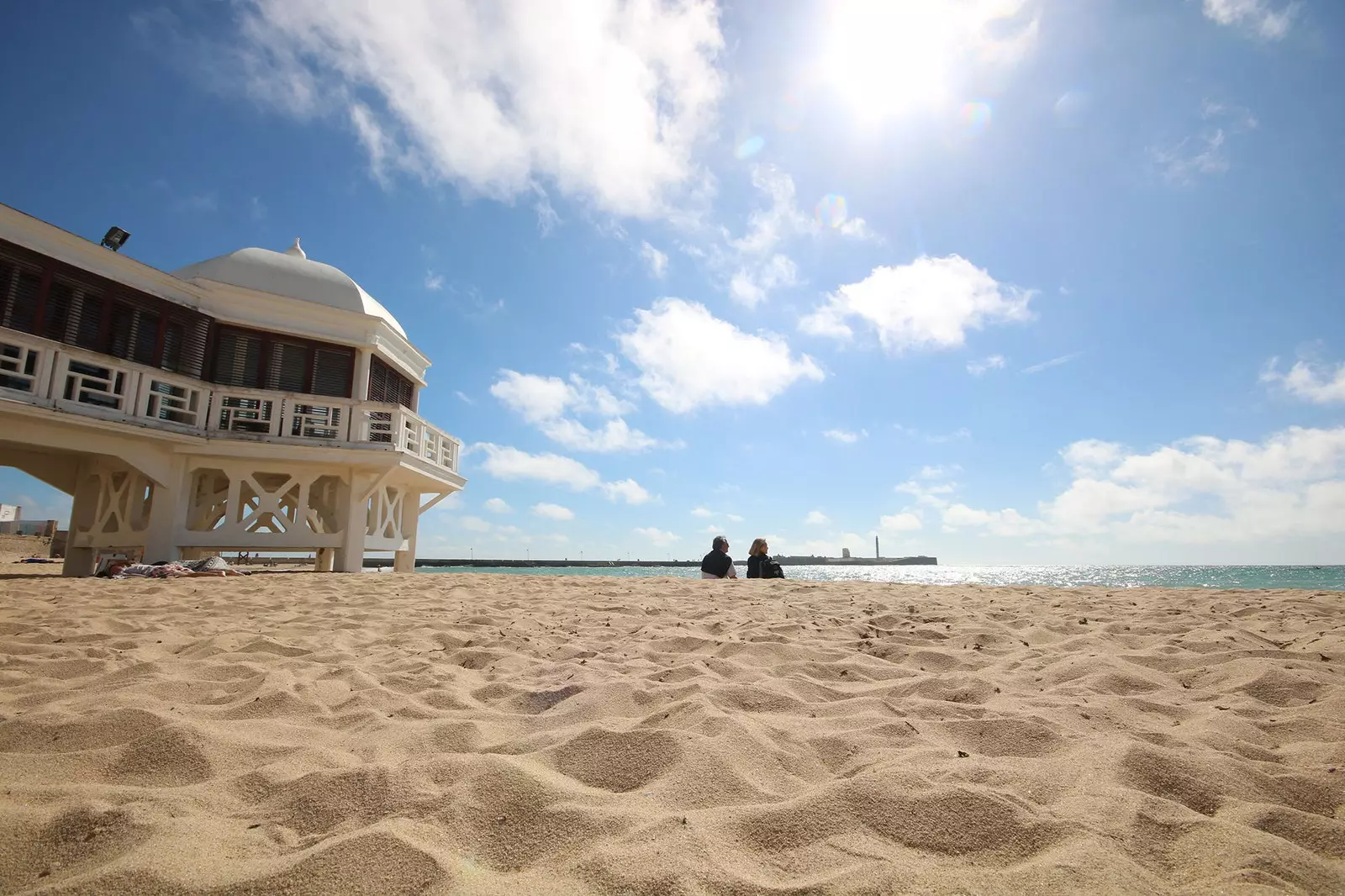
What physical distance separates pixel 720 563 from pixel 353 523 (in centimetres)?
712

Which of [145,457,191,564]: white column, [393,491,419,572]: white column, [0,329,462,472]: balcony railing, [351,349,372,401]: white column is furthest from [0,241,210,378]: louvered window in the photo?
[393,491,419,572]: white column

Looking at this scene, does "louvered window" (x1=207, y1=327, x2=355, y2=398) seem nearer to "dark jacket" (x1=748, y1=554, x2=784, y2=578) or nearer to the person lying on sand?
the person lying on sand

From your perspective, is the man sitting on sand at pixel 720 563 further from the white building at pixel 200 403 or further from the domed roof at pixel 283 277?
the domed roof at pixel 283 277

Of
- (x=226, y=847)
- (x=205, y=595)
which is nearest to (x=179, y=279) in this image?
(x=205, y=595)

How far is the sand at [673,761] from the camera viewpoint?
5.16 ft

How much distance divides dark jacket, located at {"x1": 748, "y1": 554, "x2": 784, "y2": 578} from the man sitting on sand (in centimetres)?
32

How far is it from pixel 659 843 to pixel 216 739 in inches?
71.9

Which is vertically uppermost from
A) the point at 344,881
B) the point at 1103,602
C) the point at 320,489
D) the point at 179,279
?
the point at 179,279

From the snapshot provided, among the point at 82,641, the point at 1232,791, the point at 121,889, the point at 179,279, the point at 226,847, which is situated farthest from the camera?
the point at 179,279

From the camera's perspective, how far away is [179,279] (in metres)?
11.4

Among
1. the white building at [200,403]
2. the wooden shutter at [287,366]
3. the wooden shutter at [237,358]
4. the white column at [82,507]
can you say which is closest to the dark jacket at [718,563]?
the white building at [200,403]

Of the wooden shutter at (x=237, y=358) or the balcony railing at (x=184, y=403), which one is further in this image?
the wooden shutter at (x=237, y=358)

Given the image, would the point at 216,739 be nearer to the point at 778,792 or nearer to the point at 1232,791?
the point at 778,792

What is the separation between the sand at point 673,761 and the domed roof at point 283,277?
33.2ft
